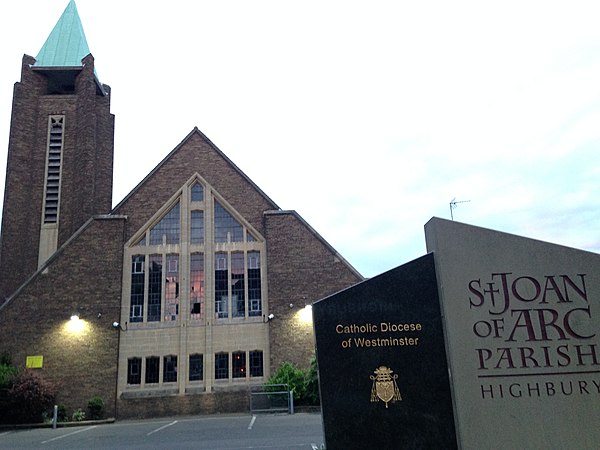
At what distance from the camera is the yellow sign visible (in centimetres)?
2312

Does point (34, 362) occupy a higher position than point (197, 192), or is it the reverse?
point (197, 192)

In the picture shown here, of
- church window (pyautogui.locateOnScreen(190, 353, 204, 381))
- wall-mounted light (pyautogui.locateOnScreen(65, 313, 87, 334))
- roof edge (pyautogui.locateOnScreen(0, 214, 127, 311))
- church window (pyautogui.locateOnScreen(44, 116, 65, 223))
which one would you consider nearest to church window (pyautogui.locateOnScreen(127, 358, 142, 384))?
church window (pyautogui.locateOnScreen(190, 353, 204, 381))

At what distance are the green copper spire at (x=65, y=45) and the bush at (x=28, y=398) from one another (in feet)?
73.7

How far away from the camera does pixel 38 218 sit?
3078cm

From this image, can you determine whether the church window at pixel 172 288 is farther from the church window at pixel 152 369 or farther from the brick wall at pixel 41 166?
the brick wall at pixel 41 166

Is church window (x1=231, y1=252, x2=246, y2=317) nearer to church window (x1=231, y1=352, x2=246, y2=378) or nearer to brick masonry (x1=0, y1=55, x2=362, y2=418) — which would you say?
brick masonry (x1=0, y1=55, x2=362, y2=418)

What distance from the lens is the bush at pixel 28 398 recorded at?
20844 mm

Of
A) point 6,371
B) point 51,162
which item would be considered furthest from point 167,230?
point 51,162

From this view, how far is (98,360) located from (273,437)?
13.4m

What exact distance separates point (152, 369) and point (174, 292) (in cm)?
387

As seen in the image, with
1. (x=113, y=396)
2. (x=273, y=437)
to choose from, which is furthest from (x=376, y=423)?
(x=113, y=396)

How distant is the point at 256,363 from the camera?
24875mm

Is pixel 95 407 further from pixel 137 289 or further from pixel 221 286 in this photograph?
pixel 221 286

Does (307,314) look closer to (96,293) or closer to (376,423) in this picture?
(96,293)
